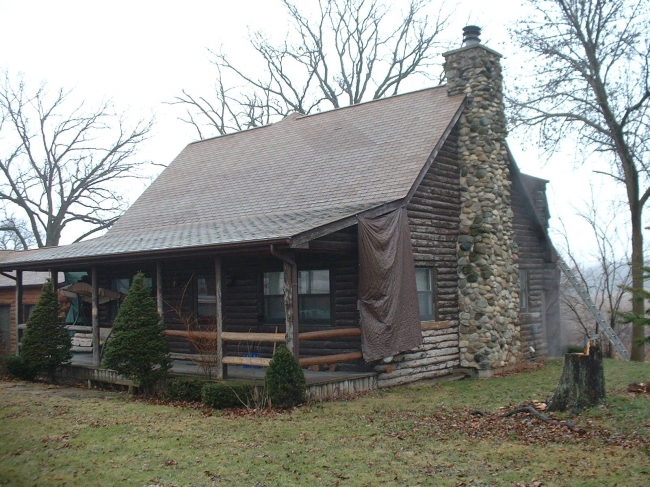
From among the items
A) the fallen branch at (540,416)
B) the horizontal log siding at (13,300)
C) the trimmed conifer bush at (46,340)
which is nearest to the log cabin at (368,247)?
the trimmed conifer bush at (46,340)

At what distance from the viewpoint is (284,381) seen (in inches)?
452

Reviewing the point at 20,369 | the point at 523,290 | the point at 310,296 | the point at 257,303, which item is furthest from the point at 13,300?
the point at 523,290

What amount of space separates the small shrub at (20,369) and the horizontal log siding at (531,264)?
11.7 m

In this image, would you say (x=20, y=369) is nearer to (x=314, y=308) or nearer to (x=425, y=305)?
(x=314, y=308)

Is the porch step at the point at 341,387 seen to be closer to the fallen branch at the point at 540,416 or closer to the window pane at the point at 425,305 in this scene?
the window pane at the point at 425,305

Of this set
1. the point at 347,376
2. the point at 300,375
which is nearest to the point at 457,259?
the point at 347,376

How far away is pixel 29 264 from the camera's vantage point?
54.9 feet

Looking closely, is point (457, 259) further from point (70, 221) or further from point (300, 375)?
point (70, 221)

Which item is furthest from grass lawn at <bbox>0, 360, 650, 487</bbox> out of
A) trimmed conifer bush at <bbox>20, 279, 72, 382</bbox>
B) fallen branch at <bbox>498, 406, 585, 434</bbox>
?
trimmed conifer bush at <bbox>20, 279, 72, 382</bbox>

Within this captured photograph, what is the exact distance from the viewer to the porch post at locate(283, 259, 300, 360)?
11.9m

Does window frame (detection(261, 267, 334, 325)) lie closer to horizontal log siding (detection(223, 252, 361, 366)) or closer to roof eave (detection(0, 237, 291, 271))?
horizontal log siding (detection(223, 252, 361, 366))

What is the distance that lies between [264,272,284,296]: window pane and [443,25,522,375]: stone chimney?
4.01m

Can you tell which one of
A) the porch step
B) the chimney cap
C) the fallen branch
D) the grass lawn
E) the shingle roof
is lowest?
the grass lawn

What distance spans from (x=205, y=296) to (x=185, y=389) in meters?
4.39
